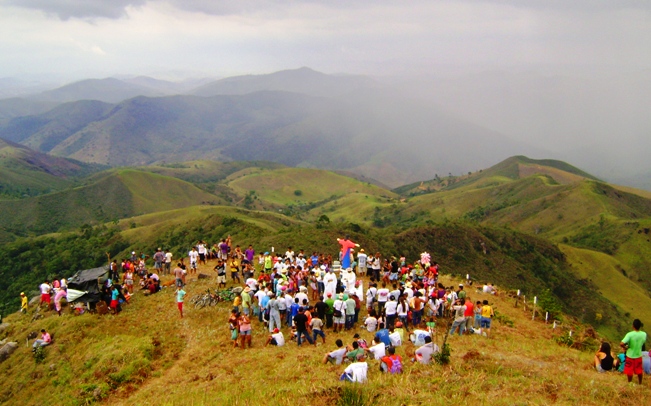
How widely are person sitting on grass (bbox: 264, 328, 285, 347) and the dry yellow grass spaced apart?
334mm

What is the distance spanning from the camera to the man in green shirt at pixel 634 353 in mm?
11398

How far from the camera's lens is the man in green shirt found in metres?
11.4

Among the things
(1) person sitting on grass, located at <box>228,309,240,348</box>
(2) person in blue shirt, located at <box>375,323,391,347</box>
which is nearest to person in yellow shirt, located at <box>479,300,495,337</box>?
(2) person in blue shirt, located at <box>375,323,391,347</box>

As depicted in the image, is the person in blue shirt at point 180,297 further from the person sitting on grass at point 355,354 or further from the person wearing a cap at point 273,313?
the person sitting on grass at point 355,354

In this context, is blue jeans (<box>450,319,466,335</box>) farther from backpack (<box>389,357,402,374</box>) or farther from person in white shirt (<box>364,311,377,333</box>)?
backpack (<box>389,357,402,374</box>)

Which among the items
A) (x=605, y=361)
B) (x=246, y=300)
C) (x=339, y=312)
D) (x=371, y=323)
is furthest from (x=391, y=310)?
(x=605, y=361)

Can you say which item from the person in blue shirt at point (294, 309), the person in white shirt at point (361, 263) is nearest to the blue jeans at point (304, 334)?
the person in blue shirt at point (294, 309)

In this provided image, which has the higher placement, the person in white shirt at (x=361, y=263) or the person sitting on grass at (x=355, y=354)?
the person sitting on grass at (x=355, y=354)

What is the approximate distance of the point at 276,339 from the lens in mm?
15969

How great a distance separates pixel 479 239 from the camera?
52.0 meters

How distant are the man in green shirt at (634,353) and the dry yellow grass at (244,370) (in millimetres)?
461

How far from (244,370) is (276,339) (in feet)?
6.95

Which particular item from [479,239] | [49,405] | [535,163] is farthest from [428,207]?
[49,405]

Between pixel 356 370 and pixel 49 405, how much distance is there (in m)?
12.6
